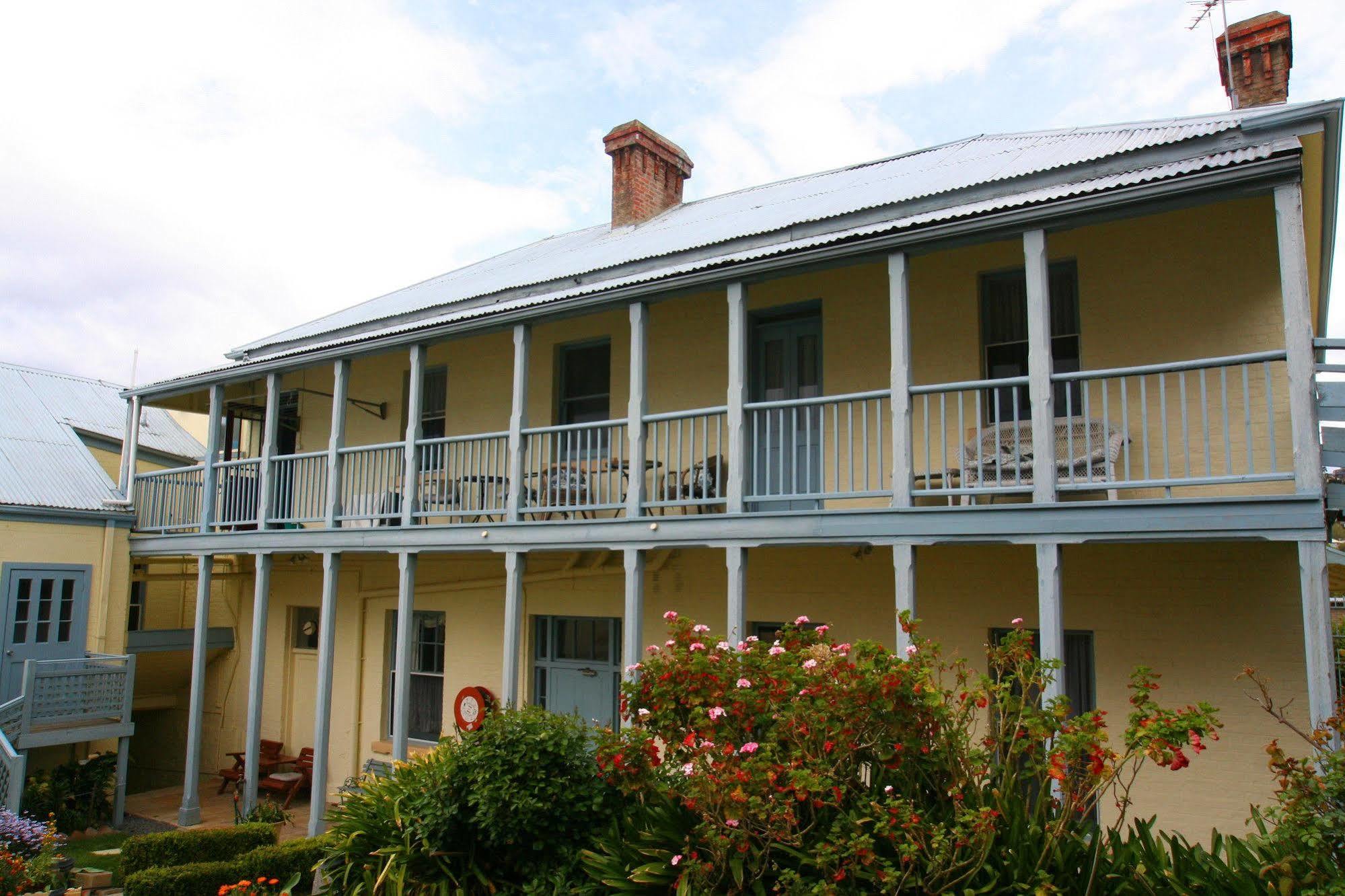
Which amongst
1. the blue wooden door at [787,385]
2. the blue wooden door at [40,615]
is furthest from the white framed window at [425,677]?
the blue wooden door at [787,385]

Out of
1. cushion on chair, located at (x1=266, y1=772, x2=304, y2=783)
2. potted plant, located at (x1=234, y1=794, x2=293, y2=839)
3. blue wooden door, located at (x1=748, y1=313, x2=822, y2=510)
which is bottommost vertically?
potted plant, located at (x1=234, y1=794, x2=293, y2=839)

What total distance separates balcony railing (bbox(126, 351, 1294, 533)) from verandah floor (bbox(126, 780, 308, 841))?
393 cm

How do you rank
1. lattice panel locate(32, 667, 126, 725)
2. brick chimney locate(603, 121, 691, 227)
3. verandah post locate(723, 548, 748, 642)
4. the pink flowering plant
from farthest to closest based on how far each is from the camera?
brick chimney locate(603, 121, 691, 227) < lattice panel locate(32, 667, 126, 725) < verandah post locate(723, 548, 748, 642) < the pink flowering plant

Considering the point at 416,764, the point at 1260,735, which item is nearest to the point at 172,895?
the point at 416,764

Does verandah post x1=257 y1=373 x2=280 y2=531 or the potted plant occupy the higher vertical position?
verandah post x1=257 y1=373 x2=280 y2=531

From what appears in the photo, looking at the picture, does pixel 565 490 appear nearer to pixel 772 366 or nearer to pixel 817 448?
pixel 772 366

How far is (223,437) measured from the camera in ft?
64.2

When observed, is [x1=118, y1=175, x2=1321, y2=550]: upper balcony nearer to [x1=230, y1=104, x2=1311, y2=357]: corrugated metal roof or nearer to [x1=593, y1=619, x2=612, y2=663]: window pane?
[x1=230, y1=104, x2=1311, y2=357]: corrugated metal roof

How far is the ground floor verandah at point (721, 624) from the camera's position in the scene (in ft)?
27.4

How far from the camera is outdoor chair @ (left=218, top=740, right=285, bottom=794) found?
14.5 meters

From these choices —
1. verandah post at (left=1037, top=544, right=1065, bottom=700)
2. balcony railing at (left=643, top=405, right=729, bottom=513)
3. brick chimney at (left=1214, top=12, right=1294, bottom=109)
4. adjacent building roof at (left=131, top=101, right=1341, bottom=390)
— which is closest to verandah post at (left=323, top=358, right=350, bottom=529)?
adjacent building roof at (left=131, top=101, right=1341, bottom=390)

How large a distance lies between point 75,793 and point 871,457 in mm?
11236

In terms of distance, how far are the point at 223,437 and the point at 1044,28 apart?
625 inches

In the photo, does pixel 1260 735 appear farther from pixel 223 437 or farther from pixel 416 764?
pixel 223 437
